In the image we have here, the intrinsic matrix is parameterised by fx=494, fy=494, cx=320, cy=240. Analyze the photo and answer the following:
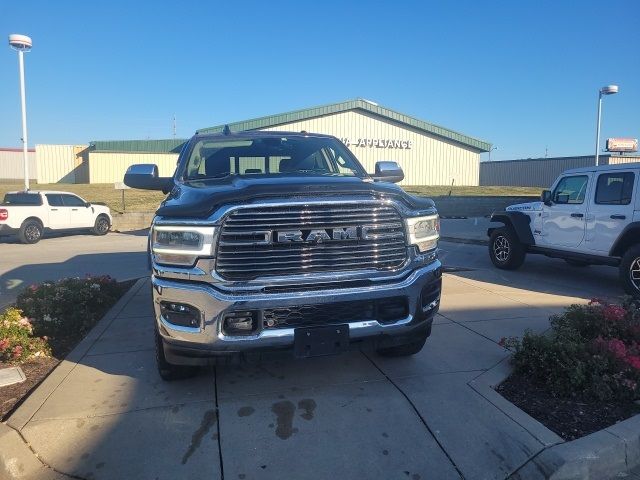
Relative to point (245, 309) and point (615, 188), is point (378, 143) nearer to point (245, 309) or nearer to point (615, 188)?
point (615, 188)

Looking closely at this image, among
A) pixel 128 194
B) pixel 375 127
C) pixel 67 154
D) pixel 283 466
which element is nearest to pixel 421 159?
pixel 375 127

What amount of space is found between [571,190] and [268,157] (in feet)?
18.5

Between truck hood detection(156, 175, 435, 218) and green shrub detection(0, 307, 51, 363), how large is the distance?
2.17 m

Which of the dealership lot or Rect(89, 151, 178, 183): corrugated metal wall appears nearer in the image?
the dealership lot

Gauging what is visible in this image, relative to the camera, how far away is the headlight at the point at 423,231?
11.5 feet

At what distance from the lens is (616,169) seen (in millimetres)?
7395

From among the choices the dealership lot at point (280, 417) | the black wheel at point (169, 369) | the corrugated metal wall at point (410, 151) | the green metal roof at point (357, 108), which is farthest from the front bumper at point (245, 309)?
the corrugated metal wall at point (410, 151)

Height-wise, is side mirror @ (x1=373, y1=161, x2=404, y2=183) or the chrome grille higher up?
side mirror @ (x1=373, y1=161, x2=404, y2=183)

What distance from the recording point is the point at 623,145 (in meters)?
51.8

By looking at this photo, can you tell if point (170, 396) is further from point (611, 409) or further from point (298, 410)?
point (611, 409)

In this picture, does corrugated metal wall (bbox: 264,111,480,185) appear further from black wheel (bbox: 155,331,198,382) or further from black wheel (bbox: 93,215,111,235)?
black wheel (bbox: 155,331,198,382)

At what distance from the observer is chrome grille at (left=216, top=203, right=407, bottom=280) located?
313 centimetres

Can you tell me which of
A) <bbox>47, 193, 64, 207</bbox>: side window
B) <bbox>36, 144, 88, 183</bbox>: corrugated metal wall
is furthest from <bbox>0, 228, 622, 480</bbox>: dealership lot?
<bbox>36, 144, 88, 183</bbox>: corrugated metal wall

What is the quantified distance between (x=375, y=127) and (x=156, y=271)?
32.2m
